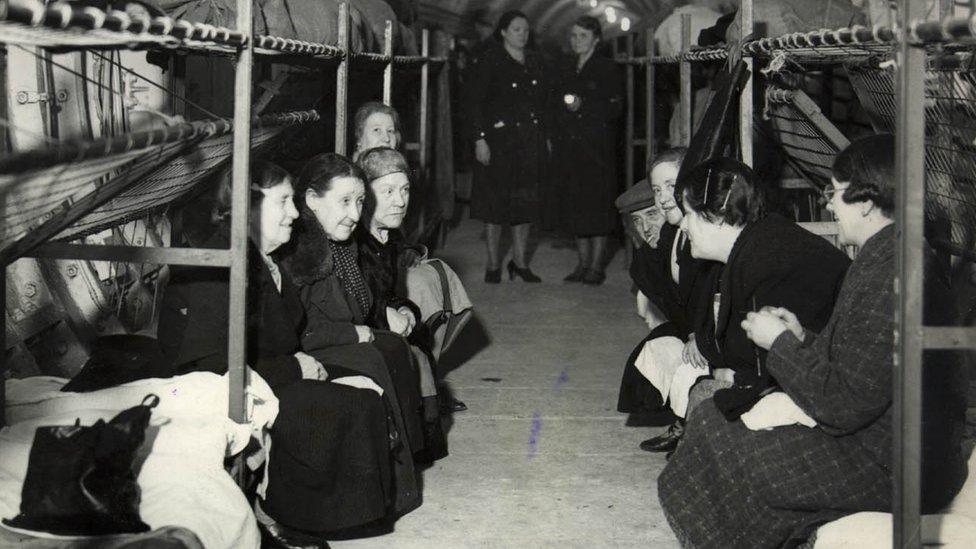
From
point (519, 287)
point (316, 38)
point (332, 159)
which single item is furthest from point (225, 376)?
point (519, 287)

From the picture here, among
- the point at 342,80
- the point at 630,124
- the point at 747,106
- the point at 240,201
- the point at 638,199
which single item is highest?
the point at 630,124

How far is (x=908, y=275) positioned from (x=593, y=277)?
6.14 meters

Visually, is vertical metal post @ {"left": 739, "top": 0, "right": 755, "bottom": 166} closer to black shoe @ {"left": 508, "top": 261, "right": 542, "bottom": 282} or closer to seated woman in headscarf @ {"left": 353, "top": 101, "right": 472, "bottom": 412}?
seated woman in headscarf @ {"left": 353, "top": 101, "right": 472, "bottom": 412}

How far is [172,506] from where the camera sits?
2.58 m

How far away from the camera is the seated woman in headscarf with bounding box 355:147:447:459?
432cm

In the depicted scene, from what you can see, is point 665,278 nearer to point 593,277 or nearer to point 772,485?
point 772,485

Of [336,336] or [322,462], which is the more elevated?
[336,336]

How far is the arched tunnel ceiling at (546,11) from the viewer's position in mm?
14156

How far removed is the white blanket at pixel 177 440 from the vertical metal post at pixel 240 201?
5.6 inches

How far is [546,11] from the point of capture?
21.6 m

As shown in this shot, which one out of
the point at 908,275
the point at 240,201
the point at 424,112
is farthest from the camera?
the point at 424,112

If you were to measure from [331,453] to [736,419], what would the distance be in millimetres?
1139

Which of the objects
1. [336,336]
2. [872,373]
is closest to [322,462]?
[336,336]

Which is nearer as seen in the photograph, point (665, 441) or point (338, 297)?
point (338, 297)
